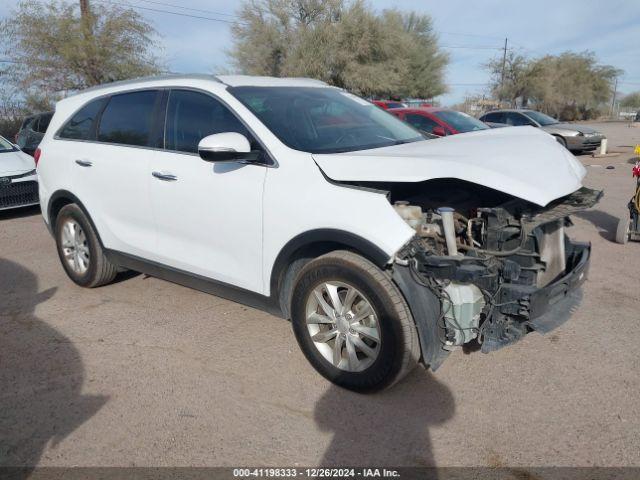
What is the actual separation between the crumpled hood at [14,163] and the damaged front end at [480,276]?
7.78 meters

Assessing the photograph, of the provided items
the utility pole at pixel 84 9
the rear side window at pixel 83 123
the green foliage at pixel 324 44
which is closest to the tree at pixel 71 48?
the utility pole at pixel 84 9

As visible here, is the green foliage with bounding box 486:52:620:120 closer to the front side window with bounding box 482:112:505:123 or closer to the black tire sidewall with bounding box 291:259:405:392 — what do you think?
the front side window with bounding box 482:112:505:123

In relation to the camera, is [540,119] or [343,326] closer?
[343,326]

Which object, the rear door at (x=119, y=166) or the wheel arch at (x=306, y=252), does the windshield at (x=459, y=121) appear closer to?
the rear door at (x=119, y=166)

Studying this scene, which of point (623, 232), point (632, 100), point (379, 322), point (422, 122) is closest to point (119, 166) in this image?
point (379, 322)

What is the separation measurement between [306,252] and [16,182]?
23.8 feet

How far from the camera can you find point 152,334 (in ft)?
13.8

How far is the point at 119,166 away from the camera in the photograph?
14.5 feet

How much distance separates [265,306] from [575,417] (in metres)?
2.01

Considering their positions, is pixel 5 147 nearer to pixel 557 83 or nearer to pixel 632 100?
pixel 557 83

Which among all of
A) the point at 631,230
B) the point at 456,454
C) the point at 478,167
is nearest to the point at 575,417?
the point at 456,454

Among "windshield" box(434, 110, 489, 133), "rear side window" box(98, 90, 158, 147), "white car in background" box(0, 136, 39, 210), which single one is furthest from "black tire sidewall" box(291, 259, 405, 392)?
"windshield" box(434, 110, 489, 133)

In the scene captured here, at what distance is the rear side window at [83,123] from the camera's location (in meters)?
4.86

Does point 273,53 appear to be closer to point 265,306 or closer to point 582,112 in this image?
point 265,306
